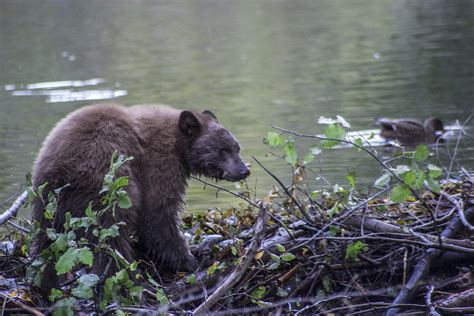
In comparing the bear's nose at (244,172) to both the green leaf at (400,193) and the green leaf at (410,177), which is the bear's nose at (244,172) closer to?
the green leaf at (400,193)

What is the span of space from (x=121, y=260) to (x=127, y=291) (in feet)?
0.91

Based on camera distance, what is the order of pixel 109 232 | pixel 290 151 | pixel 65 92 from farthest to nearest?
pixel 65 92 < pixel 290 151 < pixel 109 232

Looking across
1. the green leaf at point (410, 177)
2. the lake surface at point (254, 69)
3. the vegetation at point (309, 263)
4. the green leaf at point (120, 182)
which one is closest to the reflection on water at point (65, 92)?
the lake surface at point (254, 69)

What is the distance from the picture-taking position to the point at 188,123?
23.8 ft

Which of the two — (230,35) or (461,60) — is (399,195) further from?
(230,35)

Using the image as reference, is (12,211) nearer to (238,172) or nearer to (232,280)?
(238,172)

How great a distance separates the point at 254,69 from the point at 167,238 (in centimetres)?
1585

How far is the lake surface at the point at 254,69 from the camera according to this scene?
14.6 meters

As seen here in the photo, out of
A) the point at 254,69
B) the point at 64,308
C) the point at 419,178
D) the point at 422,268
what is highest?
the point at 419,178

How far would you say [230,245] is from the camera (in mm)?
6609

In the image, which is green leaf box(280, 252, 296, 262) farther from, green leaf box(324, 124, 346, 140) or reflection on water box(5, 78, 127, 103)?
reflection on water box(5, 78, 127, 103)

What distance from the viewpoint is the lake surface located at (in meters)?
14.6

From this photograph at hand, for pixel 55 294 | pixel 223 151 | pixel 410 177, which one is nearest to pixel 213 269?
pixel 55 294

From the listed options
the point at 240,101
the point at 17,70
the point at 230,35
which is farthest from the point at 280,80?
the point at 230,35
